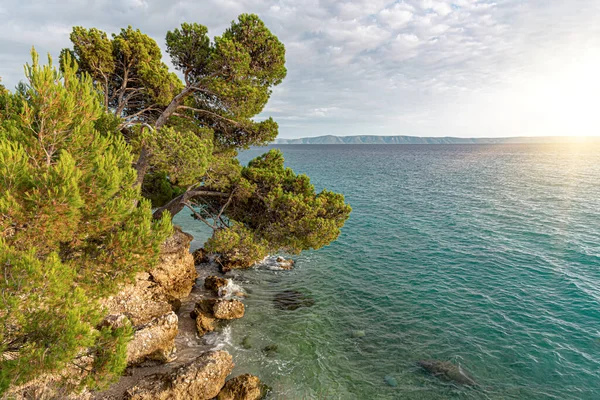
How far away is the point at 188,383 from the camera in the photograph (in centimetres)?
1091

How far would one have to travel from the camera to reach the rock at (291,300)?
1905 cm

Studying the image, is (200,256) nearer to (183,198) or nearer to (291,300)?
(183,198)

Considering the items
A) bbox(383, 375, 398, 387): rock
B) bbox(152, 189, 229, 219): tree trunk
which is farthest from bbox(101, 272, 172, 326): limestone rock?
bbox(383, 375, 398, 387): rock

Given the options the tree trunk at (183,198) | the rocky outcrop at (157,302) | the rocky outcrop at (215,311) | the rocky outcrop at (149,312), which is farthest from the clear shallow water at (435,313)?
the tree trunk at (183,198)

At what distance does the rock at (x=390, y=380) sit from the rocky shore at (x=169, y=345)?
592cm

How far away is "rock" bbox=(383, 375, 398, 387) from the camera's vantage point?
1282 cm

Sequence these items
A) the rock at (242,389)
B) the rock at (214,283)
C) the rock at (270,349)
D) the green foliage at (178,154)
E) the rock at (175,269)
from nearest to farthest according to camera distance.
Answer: the rock at (242,389)
the green foliage at (178,154)
the rock at (270,349)
the rock at (175,269)
the rock at (214,283)

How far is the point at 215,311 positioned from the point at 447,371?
1318 cm

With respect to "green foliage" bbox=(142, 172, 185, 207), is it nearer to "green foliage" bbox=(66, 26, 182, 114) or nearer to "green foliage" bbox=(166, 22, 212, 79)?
"green foliage" bbox=(66, 26, 182, 114)

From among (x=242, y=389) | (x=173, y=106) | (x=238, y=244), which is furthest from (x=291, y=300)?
(x=173, y=106)

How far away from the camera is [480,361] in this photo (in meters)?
14.2

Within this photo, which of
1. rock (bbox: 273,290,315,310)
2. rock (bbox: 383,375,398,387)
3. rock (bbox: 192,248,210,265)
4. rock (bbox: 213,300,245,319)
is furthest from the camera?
rock (bbox: 192,248,210,265)

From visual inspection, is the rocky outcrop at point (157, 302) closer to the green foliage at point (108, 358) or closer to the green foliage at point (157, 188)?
the green foliage at point (108, 358)

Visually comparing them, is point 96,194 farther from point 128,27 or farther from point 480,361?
point 480,361
